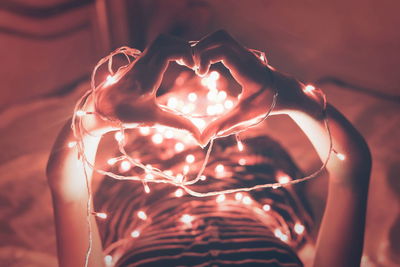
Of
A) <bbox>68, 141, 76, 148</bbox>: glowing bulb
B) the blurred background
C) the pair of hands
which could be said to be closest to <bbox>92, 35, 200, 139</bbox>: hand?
the pair of hands

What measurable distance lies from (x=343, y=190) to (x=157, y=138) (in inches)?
23.3

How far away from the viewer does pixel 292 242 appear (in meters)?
1.10

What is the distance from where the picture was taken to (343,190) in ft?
2.97

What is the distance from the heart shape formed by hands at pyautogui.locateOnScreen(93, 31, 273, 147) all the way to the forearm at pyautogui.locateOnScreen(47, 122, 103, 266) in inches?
4.9

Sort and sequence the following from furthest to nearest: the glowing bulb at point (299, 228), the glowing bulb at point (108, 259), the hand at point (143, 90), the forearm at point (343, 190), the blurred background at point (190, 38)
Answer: the blurred background at point (190, 38), the glowing bulb at point (299, 228), the glowing bulb at point (108, 259), the forearm at point (343, 190), the hand at point (143, 90)

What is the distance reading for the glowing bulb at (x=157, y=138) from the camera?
1258 mm

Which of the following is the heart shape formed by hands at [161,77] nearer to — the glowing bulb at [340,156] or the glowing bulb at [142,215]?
the glowing bulb at [340,156]

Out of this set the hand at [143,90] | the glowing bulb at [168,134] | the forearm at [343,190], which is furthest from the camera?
the glowing bulb at [168,134]

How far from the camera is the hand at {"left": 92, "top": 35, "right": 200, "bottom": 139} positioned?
77 centimetres

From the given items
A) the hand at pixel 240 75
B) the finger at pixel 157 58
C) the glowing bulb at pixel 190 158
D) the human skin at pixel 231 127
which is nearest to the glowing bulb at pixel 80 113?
the human skin at pixel 231 127

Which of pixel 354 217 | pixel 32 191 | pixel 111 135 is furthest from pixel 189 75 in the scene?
pixel 354 217

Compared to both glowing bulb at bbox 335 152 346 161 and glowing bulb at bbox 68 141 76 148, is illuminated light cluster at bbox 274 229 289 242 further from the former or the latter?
glowing bulb at bbox 68 141 76 148

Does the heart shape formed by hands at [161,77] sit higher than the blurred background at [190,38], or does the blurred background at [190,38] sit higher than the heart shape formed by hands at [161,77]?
the heart shape formed by hands at [161,77]

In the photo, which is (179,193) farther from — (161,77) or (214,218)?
(161,77)
